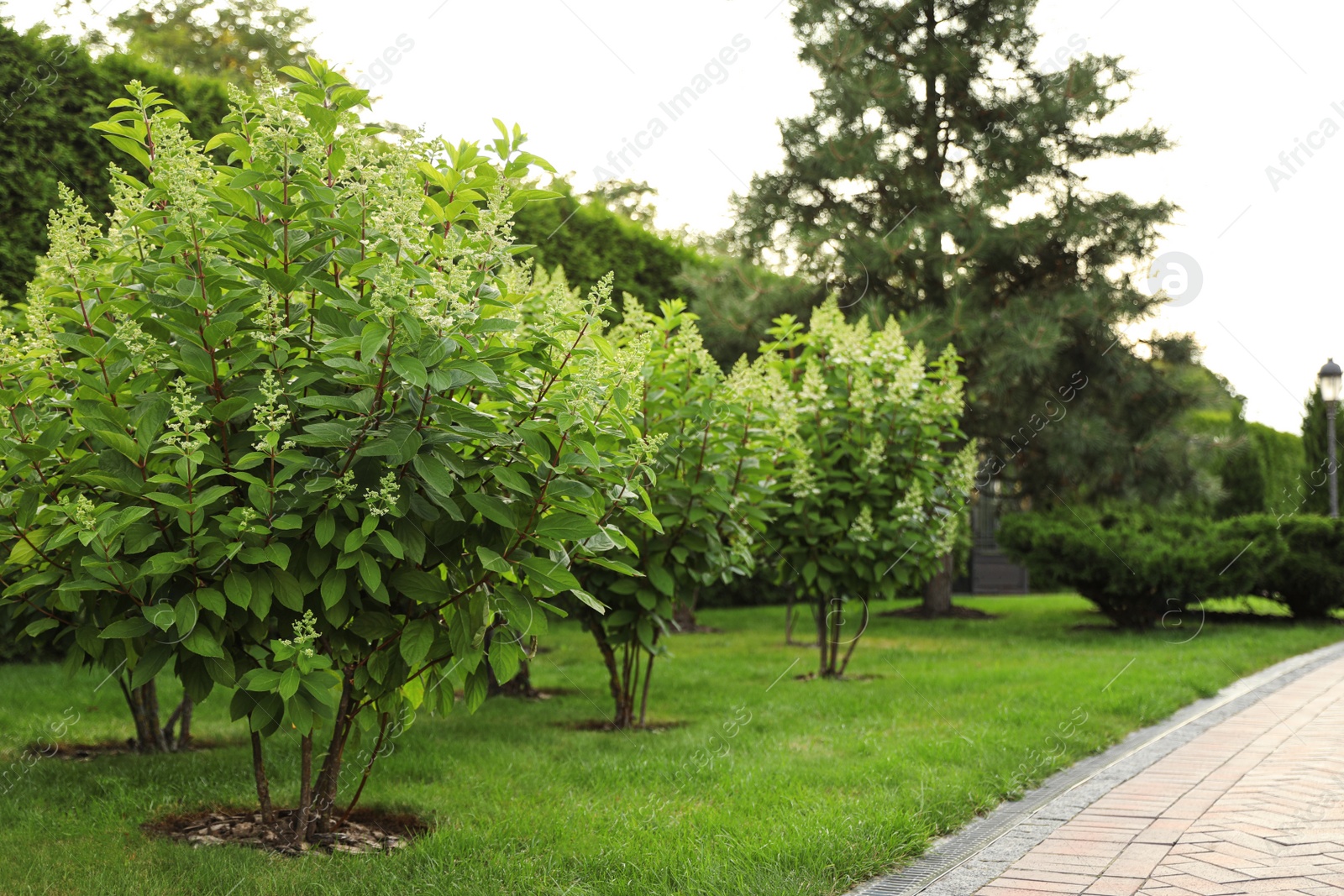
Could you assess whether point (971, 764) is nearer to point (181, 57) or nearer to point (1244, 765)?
point (1244, 765)

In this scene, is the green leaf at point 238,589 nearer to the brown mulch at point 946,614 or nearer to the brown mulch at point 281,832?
the brown mulch at point 281,832

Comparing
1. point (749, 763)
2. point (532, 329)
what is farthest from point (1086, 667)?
point (532, 329)

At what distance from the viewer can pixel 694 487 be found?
5500mm

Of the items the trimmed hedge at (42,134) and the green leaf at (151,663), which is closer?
the green leaf at (151,663)

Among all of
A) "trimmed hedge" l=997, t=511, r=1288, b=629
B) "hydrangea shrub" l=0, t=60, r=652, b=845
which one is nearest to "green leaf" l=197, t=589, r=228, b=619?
"hydrangea shrub" l=0, t=60, r=652, b=845

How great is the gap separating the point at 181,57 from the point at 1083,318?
15357mm

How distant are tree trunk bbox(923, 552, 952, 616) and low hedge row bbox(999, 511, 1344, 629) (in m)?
1.56

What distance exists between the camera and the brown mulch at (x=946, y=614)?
43.9 ft

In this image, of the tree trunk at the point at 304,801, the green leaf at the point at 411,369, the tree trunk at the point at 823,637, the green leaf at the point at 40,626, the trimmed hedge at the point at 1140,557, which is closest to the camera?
the green leaf at the point at 411,369

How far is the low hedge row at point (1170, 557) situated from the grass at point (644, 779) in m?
2.13

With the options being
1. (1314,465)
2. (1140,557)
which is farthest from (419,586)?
(1314,465)

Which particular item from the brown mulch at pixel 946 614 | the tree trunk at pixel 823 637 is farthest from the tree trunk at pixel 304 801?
the brown mulch at pixel 946 614

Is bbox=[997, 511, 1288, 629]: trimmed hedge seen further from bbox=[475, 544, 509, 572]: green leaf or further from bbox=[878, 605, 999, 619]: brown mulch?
bbox=[475, 544, 509, 572]: green leaf

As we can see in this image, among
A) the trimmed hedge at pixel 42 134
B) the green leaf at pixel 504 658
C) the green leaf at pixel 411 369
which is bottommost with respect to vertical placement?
the green leaf at pixel 504 658
